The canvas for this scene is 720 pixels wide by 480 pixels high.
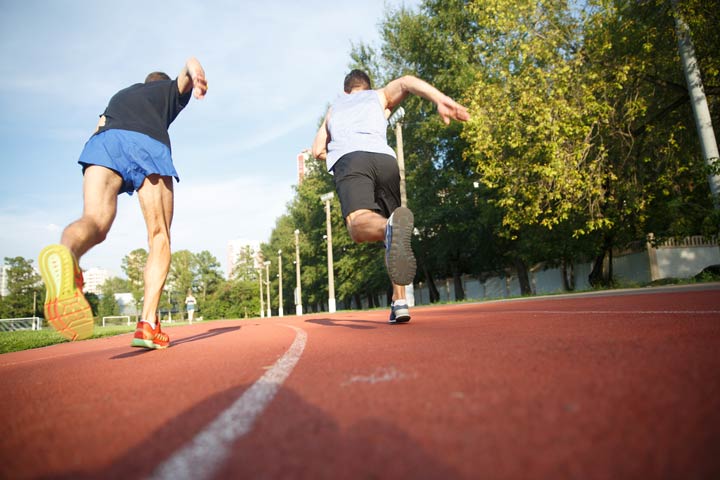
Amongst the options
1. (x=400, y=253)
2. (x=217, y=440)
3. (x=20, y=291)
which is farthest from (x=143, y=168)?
(x=20, y=291)

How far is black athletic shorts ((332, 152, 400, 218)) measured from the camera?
14.1ft

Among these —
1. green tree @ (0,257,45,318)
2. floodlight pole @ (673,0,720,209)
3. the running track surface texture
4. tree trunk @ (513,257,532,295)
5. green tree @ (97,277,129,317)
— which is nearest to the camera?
the running track surface texture

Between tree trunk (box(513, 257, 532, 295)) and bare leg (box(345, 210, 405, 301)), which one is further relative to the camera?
A: tree trunk (box(513, 257, 532, 295))

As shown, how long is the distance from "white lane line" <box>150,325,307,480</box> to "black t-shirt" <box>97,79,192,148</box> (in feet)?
9.10

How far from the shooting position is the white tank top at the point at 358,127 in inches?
178

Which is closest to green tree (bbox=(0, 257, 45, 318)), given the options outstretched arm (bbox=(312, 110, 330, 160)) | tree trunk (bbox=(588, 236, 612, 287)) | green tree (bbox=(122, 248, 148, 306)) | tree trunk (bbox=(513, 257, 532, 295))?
green tree (bbox=(122, 248, 148, 306))

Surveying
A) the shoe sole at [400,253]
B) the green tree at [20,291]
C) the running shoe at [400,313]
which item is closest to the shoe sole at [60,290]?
the shoe sole at [400,253]

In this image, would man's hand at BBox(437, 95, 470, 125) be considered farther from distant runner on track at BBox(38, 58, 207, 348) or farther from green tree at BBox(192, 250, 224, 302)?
green tree at BBox(192, 250, 224, 302)

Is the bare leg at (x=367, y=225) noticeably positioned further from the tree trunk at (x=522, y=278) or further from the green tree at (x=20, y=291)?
the green tree at (x=20, y=291)

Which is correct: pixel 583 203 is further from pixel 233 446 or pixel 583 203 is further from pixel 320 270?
pixel 320 270

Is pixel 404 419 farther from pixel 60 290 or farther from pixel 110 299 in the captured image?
pixel 110 299

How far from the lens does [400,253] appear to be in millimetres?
3549

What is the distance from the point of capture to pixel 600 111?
12961mm

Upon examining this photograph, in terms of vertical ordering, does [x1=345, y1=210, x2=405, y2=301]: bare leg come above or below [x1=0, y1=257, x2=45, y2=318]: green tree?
below
